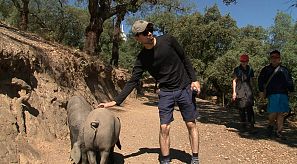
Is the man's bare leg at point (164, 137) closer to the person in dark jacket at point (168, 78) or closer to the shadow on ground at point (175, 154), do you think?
the person in dark jacket at point (168, 78)

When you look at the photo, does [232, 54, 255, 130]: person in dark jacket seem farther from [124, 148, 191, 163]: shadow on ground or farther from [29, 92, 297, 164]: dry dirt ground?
[124, 148, 191, 163]: shadow on ground

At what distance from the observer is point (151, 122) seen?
9.90m

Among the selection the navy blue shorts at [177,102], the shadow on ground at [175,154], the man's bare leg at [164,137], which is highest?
the navy blue shorts at [177,102]

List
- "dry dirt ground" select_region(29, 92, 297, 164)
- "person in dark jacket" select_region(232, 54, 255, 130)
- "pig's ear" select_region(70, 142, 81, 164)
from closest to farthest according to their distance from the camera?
1. "pig's ear" select_region(70, 142, 81, 164)
2. "dry dirt ground" select_region(29, 92, 297, 164)
3. "person in dark jacket" select_region(232, 54, 255, 130)

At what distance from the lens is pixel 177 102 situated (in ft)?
17.9

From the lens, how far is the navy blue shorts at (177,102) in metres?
5.41

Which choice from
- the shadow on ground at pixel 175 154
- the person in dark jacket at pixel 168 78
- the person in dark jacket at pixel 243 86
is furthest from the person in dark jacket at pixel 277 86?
the person in dark jacket at pixel 168 78

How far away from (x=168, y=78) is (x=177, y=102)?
0.36m

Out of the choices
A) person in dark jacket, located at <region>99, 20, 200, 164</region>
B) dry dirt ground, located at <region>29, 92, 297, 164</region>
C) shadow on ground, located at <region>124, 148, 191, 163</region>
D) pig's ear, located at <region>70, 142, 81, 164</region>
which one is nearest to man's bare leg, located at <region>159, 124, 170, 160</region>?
person in dark jacket, located at <region>99, 20, 200, 164</region>

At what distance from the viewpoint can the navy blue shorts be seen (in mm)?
5410

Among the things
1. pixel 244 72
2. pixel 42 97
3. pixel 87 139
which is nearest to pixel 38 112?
pixel 42 97

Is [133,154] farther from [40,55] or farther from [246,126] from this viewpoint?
[246,126]

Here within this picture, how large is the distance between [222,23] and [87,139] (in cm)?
2764

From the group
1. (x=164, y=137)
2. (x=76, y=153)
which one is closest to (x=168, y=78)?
(x=164, y=137)
